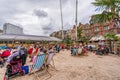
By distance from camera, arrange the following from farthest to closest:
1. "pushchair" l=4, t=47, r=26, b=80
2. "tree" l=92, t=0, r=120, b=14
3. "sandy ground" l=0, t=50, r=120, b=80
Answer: "sandy ground" l=0, t=50, r=120, b=80, "pushchair" l=4, t=47, r=26, b=80, "tree" l=92, t=0, r=120, b=14

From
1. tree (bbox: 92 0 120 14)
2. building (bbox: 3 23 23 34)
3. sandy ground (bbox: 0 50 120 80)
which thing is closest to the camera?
tree (bbox: 92 0 120 14)

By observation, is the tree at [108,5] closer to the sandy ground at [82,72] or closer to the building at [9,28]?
the sandy ground at [82,72]

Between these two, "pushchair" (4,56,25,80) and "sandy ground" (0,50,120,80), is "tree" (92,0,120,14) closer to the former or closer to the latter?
"sandy ground" (0,50,120,80)

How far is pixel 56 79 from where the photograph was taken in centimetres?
591

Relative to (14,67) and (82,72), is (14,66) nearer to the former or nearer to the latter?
(14,67)

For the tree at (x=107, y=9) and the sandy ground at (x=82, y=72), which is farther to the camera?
the sandy ground at (x=82, y=72)

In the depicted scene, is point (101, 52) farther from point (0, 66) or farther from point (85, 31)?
point (85, 31)

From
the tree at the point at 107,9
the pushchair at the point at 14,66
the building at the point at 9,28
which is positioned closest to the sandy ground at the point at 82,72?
the pushchair at the point at 14,66

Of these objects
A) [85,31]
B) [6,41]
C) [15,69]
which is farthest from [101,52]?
[85,31]

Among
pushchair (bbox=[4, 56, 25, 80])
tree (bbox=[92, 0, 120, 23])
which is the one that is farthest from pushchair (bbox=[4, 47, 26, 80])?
tree (bbox=[92, 0, 120, 23])

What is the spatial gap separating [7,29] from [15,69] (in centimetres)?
3966

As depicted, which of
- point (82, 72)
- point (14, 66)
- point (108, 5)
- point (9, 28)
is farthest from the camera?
point (9, 28)

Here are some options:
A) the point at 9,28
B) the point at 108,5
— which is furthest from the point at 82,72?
the point at 9,28

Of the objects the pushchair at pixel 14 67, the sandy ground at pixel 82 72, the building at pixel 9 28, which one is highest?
the building at pixel 9 28
